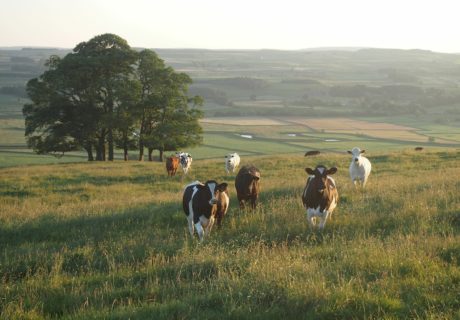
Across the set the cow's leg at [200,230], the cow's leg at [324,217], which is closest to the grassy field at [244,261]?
the cow's leg at [200,230]

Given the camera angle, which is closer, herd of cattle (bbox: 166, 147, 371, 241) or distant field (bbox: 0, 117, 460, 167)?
herd of cattle (bbox: 166, 147, 371, 241)

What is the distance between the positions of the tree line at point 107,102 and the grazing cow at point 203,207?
27.9m

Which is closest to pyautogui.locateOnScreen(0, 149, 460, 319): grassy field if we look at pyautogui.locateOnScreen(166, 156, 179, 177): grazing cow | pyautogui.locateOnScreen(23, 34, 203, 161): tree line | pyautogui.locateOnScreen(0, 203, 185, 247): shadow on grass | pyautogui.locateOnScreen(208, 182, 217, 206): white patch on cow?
pyautogui.locateOnScreen(0, 203, 185, 247): shadow on grass

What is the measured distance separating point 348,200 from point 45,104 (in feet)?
106

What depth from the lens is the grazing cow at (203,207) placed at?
12.3 metres

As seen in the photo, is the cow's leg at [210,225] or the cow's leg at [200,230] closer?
the cow's leg at [200,230]

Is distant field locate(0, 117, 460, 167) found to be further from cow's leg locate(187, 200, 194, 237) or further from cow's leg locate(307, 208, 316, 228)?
cow's leg locate(307, 208, 316, 228)

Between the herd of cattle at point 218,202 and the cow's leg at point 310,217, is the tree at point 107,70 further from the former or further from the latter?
the cow's leg at point 310,217

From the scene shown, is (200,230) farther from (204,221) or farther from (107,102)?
(107,102)

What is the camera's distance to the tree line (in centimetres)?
3997

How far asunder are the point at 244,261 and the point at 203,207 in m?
3.71

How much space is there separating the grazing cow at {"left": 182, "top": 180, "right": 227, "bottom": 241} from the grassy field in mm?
380

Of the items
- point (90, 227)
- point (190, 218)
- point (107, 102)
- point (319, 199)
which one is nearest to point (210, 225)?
point (190, 218)

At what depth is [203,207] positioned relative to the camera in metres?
12.4
